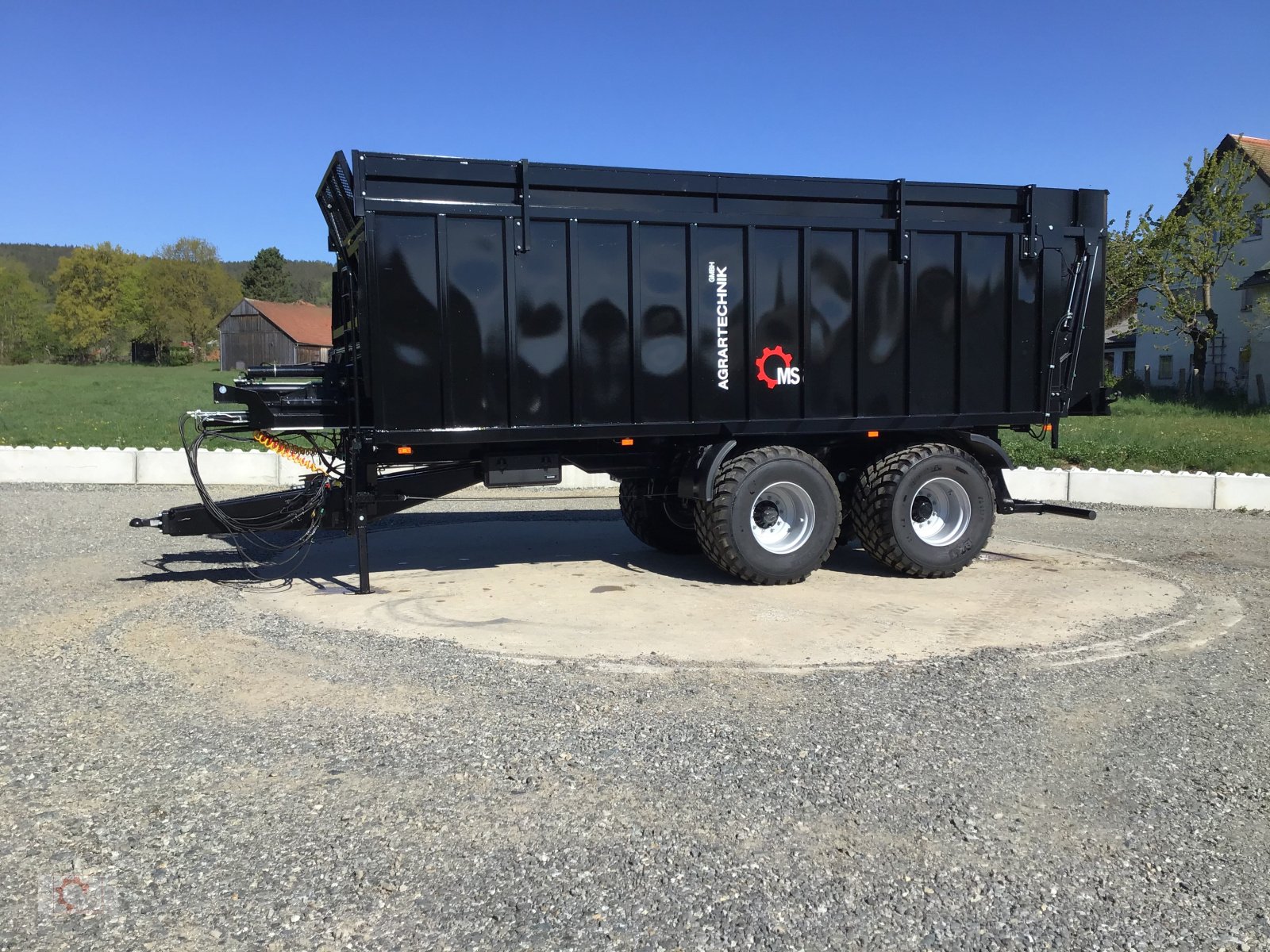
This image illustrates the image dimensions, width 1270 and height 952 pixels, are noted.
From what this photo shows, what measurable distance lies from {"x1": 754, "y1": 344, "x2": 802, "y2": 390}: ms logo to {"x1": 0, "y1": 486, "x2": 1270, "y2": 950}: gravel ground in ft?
10.3

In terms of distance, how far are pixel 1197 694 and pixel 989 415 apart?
4027 millimetres

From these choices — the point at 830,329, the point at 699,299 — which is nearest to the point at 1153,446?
the point at 830,329

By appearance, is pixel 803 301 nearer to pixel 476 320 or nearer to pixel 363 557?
pixel 476 320

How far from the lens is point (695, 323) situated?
8.52m

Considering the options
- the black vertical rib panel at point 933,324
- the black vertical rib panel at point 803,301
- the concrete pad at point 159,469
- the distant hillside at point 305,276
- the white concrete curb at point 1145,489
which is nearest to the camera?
the black vertical rib panel at point 803,301

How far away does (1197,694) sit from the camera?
5.85m

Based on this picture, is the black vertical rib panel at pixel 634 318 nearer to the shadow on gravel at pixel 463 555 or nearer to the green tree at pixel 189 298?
the shadow on gravel at pixel 463 555

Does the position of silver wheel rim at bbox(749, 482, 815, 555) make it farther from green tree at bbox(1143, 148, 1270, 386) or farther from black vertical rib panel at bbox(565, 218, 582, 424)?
green tree at bbox(1143, 148, 1270, 386)

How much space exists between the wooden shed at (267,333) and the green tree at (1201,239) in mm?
66880

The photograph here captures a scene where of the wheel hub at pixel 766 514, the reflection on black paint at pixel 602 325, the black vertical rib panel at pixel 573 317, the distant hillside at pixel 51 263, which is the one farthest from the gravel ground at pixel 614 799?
the distant hillside at pixel 51 263

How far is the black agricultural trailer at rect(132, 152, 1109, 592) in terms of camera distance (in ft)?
25.9

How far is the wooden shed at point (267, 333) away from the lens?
8700 cm

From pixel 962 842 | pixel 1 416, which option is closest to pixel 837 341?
pixel 962 842

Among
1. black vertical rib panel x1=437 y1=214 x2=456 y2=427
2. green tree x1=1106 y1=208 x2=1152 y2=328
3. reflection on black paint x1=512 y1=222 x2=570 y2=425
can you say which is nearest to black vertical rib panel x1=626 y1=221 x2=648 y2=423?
reflection on black paint x1=512 y1=222 x2=570 y2=425
